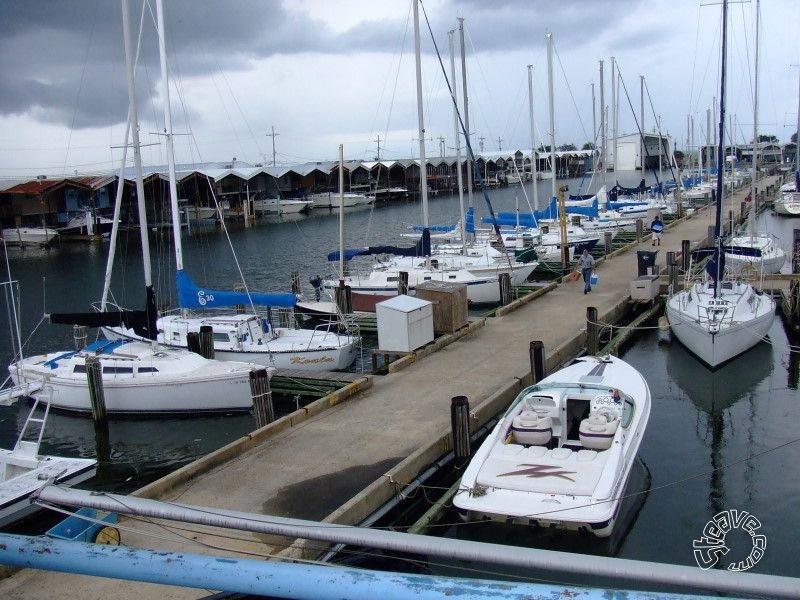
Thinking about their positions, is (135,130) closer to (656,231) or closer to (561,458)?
(561,458)

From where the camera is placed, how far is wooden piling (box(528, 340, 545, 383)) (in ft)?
57.4

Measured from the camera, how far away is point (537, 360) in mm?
17547

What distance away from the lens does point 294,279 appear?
33.2 meters

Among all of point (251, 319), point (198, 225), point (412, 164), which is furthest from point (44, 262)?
point (412, 164)

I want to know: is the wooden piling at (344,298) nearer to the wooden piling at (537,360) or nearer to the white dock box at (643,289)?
the white dock box at (643,289)

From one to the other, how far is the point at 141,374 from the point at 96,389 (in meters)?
1.27

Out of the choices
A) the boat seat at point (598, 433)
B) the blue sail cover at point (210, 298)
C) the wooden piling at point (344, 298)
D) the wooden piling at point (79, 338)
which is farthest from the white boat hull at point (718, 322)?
the wooden piling at point (79, 338)

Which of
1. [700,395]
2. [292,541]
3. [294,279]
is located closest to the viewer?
[292,541]

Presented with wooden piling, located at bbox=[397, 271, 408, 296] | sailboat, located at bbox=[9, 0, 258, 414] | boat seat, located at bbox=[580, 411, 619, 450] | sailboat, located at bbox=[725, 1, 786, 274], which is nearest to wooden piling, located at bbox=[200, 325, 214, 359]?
sailboat, located at bbox=[9, 0, 258, 414]

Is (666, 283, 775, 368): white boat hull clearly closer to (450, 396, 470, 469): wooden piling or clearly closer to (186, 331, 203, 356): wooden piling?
(450, 396, 470, 469): wooden piling

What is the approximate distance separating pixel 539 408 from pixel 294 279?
69.0ft

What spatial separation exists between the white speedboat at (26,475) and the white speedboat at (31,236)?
224 ft

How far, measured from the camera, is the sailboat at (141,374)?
64.7 feet

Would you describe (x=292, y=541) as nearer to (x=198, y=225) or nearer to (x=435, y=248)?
(x=435, y=248)
